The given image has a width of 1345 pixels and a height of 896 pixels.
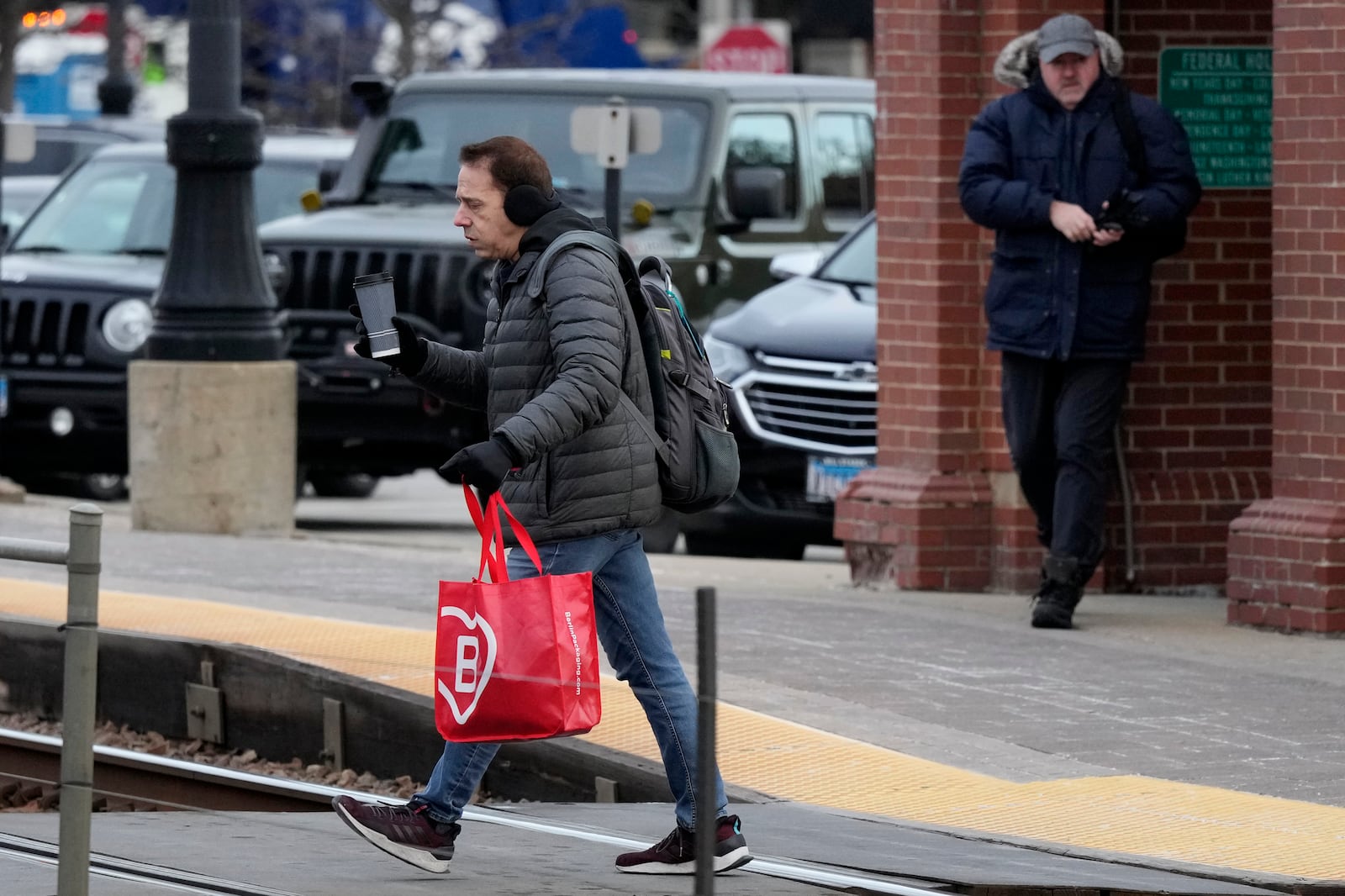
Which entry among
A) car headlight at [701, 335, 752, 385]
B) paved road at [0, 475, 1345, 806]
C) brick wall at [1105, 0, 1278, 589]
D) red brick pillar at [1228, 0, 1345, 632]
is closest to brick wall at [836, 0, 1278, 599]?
brick wall at [1105, 0, 1278, 589]

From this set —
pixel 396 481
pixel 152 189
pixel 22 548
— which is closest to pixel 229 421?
pixel 152 189

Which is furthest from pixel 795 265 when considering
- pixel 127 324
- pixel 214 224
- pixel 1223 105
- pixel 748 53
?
pixel 748 53

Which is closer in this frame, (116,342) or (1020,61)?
(1020,61)

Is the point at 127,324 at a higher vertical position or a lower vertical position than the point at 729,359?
higher

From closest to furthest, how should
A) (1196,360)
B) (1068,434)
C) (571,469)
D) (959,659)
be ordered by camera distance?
(571,469), (959,659), (1068,434), (1196,360)

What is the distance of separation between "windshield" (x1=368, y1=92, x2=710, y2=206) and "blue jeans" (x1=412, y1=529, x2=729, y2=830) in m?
8.31

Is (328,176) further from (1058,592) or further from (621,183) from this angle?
(1058,592)

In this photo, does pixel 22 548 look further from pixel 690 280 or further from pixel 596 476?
pixel 690 280

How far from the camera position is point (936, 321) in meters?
10.6

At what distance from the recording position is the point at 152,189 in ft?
54.1

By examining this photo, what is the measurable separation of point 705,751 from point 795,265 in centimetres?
911

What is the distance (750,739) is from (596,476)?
5.25 ft

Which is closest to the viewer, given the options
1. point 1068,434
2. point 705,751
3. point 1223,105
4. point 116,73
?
point 705,751

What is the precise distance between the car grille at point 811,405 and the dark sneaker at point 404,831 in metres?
6.39
